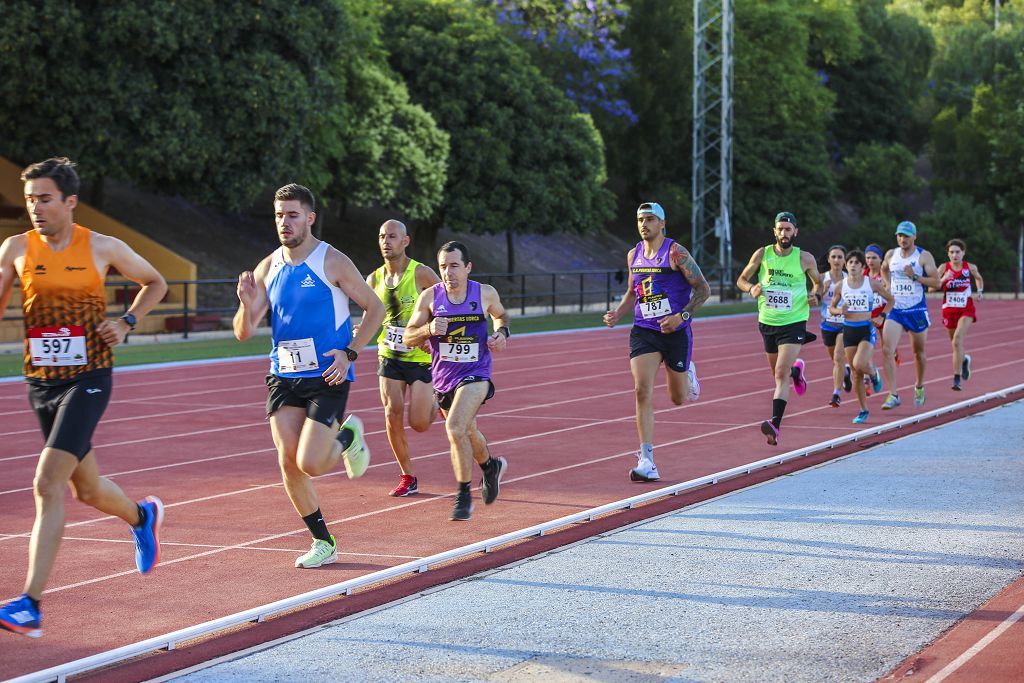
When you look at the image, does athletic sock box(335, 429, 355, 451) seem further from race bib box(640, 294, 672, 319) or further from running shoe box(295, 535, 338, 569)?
race bib box(640, 294, 672, 319)

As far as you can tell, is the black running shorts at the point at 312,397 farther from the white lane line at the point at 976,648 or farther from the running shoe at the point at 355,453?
the white lane line at the point at 976,648

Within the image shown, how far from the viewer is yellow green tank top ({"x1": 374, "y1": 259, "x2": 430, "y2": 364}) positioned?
35.1 feet

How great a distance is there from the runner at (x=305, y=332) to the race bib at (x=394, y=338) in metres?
2.64

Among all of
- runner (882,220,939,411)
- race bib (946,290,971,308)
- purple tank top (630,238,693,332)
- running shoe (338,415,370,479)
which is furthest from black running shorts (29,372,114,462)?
race bib (946,290,971,308)

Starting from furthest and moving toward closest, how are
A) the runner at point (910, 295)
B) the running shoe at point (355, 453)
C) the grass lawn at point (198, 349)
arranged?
the grass lawn at point (198, 349)
the runner at point (910, 295)
the running shoe at point (355, 453)

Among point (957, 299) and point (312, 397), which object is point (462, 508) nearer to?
point (312, 397)

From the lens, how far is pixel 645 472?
11211 mm

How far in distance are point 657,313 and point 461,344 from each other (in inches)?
87.2

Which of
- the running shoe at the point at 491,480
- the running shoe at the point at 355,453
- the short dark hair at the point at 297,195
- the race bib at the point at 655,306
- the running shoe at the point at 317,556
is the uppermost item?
the short dark hair at the point at 297,195

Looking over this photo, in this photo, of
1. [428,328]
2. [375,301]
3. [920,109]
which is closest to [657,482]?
[428,328]

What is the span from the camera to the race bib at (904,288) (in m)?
17.3

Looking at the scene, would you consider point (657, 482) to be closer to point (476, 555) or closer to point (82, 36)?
point (476, 555)

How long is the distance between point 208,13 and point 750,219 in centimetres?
3325

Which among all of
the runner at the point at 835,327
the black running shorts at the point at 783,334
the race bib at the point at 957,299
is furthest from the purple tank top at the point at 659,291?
the race bib at the point at 957,299
